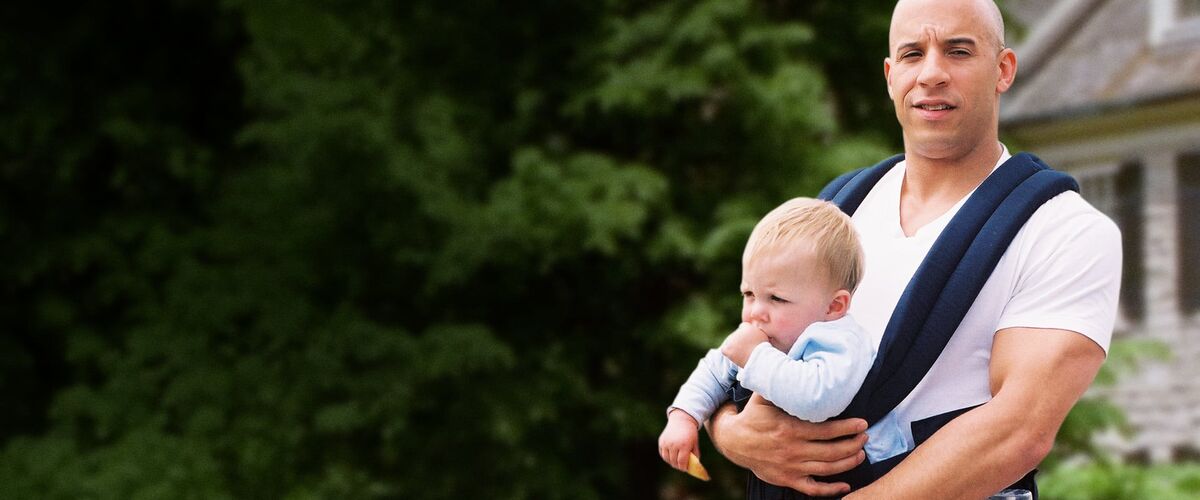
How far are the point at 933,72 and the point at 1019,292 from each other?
11.5 inches

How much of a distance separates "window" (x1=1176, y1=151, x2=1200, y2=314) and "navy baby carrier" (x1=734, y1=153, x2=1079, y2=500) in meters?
7.00

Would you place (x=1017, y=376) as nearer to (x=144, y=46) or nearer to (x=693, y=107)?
(x=693, y=107)

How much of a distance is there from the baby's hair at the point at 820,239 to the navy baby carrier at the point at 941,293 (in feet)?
0.24

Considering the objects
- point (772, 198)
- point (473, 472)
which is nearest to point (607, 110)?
point (772, 198)

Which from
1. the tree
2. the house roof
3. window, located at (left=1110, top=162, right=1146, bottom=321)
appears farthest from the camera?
window, located at (left=1110, top=162, right=1146, bottom=321)

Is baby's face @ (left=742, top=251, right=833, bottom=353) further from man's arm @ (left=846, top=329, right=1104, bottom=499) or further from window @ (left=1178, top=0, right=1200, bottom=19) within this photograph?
window @ (left=1178, top=0, right=1200, bottom=19)

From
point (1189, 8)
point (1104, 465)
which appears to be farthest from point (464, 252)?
point (1189, 8)

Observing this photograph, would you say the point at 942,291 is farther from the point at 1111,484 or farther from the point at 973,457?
the point at 1111,484

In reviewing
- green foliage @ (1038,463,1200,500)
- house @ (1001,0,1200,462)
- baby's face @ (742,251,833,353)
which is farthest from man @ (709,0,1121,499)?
house @ (1001,0,1200,462)

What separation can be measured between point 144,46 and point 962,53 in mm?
7028

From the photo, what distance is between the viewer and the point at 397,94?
20.0 ft

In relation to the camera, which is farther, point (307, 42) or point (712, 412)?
point (307, 42)

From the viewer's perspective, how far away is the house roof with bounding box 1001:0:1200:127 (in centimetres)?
792

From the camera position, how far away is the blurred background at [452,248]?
5727 mm
